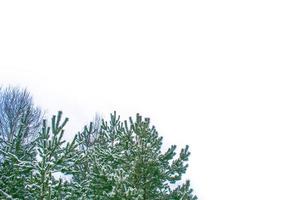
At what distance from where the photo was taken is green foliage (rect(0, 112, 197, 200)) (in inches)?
365

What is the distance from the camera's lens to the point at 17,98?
18.9 meters

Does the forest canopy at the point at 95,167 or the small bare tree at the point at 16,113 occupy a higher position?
the small bare tree at the point at 16,113

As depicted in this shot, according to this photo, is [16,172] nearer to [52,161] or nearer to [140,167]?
[52,161]

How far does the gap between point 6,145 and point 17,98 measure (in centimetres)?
854

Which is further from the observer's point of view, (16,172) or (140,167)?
(140,167)

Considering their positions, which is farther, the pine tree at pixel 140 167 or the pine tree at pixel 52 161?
the pine tree at pixel 140 167

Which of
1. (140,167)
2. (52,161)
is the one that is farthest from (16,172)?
(140,167)

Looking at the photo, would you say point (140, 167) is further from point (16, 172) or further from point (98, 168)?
point (16, 172)

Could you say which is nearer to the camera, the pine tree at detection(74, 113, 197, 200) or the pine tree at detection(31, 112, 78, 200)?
the pine tree at detection(31, 112, 78, 200)

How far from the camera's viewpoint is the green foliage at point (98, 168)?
9266mm

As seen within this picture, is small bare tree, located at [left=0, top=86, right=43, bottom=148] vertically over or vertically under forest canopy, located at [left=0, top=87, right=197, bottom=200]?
over

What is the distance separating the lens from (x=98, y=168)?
1130 centimetres

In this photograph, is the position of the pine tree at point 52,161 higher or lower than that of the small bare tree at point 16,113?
lower

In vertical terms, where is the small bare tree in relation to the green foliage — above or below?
above
